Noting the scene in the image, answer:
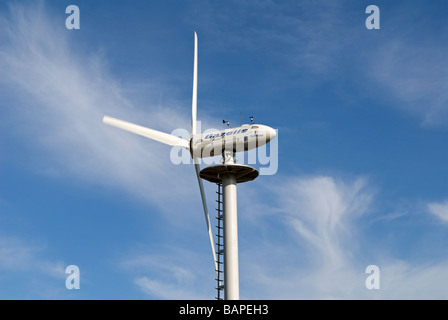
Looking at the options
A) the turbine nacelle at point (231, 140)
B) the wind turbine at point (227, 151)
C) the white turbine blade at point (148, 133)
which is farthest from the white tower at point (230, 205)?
the white turbine blade at point (148, 133)

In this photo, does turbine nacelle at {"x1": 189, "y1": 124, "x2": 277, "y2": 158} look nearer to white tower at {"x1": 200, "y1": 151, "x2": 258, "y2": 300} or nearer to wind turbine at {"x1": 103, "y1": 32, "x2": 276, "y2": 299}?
wind turbine at {"x1": 103, "y1": 32, "x2": 276, "y2": 299}

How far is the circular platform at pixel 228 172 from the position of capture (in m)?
102

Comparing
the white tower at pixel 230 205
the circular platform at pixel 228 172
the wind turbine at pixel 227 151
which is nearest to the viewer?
the white tower at pixel 230 205

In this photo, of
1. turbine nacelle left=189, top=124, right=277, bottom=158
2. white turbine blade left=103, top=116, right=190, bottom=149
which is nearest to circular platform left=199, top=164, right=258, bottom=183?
turbine nacelle left=189, top=124, right=277, bottom=158

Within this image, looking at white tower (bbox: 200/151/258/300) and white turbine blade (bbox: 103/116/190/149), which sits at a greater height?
white turbine blade (bbox: 103/116/190/149)

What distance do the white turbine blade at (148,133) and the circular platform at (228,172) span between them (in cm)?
585

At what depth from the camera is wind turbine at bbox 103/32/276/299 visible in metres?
98.9

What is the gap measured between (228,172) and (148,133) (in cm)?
1477

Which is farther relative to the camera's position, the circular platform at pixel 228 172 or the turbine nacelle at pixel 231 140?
the circular platform at pixel 228 172

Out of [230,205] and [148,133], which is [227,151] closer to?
[230,205]

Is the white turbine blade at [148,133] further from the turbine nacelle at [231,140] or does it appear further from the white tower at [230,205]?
the white tower at [230,205]
